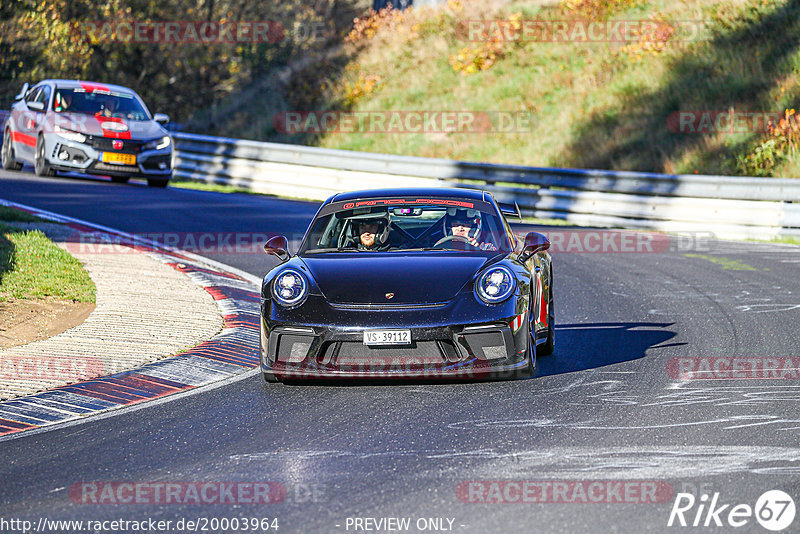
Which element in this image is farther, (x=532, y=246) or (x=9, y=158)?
(x=9, y=158)

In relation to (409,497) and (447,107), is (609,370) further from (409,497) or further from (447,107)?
(447,107)

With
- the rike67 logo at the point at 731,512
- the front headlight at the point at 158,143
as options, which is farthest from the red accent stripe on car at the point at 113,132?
the rike67 logo at the point at 731,512

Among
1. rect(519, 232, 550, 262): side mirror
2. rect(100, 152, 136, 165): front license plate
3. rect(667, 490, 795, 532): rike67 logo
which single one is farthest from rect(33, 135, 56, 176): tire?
rect(667, 490, 795, 532): rike67 logo

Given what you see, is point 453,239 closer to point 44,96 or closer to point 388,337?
point 388,337

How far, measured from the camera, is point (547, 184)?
21.3 m

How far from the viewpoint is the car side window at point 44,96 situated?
2217 centimetres

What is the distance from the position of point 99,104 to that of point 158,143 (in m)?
1.43

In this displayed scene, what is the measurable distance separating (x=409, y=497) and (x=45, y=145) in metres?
18.1

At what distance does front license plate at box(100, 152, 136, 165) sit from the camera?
70.3 feet

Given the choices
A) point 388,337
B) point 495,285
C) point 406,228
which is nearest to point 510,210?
point 406,228

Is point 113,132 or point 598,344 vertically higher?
point 113,132

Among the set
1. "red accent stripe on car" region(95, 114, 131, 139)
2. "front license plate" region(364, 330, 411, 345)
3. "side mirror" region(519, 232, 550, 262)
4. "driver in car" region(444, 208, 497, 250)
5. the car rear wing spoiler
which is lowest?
"front license plate" region(364, 330, 411, 345)

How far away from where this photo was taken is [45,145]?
2177 centimetres

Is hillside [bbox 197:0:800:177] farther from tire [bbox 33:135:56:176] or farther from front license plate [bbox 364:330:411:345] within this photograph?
front license plate [bbox 364:330:411:345]
